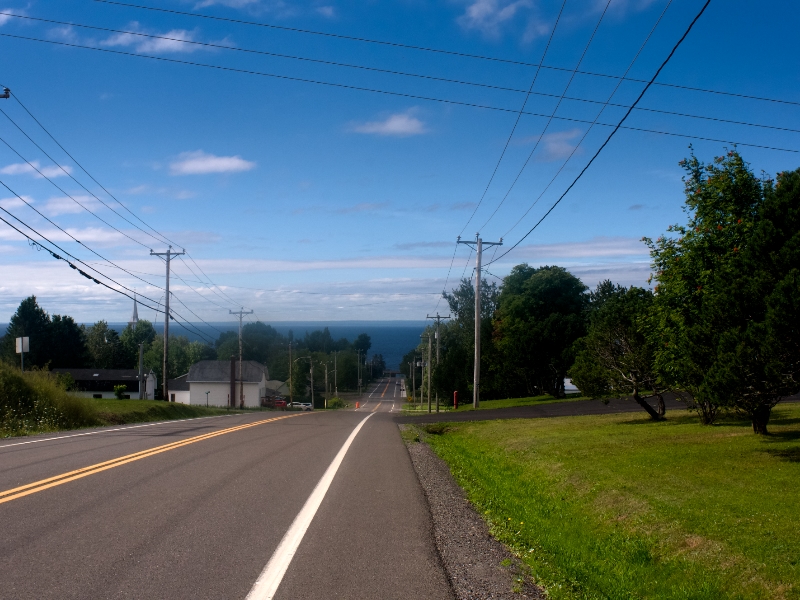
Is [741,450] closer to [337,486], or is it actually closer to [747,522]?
[747,522]

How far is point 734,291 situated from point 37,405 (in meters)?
21.7

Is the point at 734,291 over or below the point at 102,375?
over

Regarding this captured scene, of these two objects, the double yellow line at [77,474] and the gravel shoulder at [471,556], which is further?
the double yellow line at [77,474]


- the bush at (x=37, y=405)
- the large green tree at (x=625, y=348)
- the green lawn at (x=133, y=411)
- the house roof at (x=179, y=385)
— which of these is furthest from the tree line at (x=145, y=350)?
the large green tree at (x=625, y=348)

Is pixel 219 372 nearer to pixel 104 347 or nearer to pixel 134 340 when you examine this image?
Answer: pixel 104 347

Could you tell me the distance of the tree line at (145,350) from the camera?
3206 inches

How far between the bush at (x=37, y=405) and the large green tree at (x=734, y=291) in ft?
59.3

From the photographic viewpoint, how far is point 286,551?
6.47 meters

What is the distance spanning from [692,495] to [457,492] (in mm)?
3444

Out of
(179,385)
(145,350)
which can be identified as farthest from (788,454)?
(145,350)

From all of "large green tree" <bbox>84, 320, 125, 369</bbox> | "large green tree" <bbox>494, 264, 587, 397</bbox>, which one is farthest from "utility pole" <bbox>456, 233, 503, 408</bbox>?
"large green tree" <bbox>84, 320, 125, 369</bbox>

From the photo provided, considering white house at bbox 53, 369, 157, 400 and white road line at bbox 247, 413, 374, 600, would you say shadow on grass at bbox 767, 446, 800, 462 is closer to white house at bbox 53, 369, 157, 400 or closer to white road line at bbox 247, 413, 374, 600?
white road line at bbox 247, 413, 374, 600

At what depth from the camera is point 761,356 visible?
10.5m

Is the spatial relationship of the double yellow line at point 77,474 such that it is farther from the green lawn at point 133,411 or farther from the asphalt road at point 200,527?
the green lawn at point 133,411
